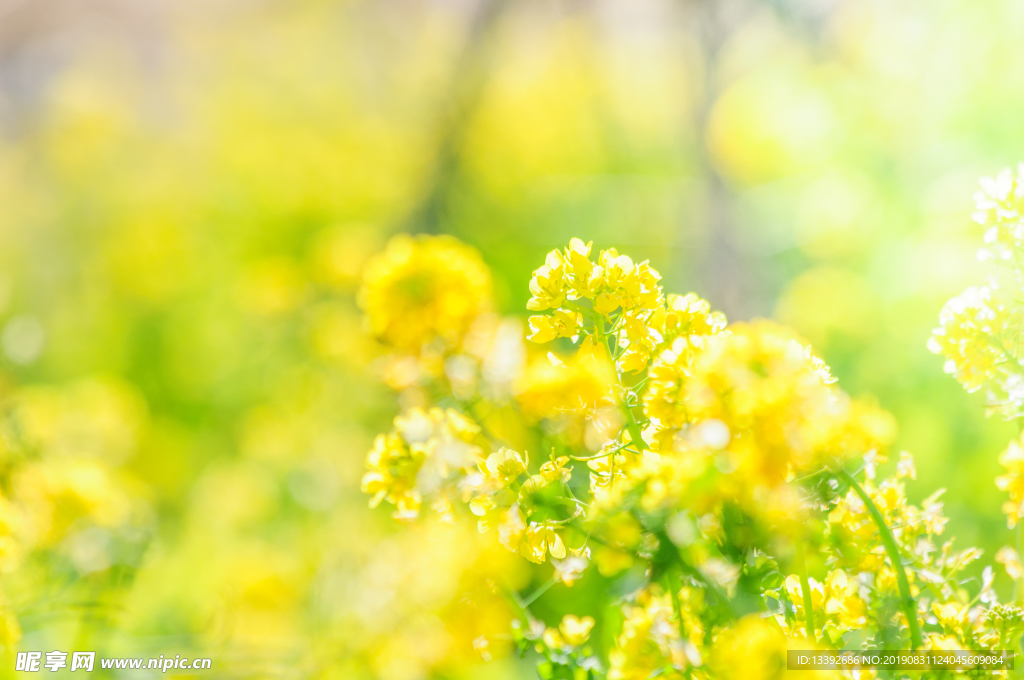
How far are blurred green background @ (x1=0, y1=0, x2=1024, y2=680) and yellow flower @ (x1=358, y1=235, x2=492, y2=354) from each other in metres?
0.50

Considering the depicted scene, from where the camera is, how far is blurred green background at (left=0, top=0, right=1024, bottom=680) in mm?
1545

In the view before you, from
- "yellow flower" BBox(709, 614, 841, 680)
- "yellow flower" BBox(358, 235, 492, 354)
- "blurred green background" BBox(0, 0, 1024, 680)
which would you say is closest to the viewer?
"yellow flower" BBox(709, 614, 841, 680)

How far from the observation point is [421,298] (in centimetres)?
96

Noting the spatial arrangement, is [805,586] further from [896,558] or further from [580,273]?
[580,273]

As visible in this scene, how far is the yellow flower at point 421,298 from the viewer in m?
0.94

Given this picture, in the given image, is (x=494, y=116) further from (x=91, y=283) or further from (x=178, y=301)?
(x=91, y=283)

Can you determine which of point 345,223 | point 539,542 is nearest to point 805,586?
point 539,542

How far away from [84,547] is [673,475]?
3.79ft

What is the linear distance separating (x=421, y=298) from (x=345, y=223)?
93.9 inches

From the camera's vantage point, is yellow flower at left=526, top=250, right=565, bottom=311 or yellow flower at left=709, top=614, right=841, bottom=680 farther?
yellow flower at left=526, top=250, right=565, bottom=311

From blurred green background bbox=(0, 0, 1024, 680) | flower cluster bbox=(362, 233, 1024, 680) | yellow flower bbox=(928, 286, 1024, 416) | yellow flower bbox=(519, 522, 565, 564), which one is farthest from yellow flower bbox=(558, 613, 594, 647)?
blurred green background bbox=(0, 0, 1024, 680)

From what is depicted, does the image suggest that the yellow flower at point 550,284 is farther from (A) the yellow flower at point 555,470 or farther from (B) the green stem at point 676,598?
(B) the green stem at point 676,598

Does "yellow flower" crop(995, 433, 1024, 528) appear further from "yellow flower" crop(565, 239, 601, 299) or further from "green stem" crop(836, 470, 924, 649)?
"yellow flower" crop(565, 239, 601, 299)

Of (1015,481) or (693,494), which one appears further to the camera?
(1015,481)
